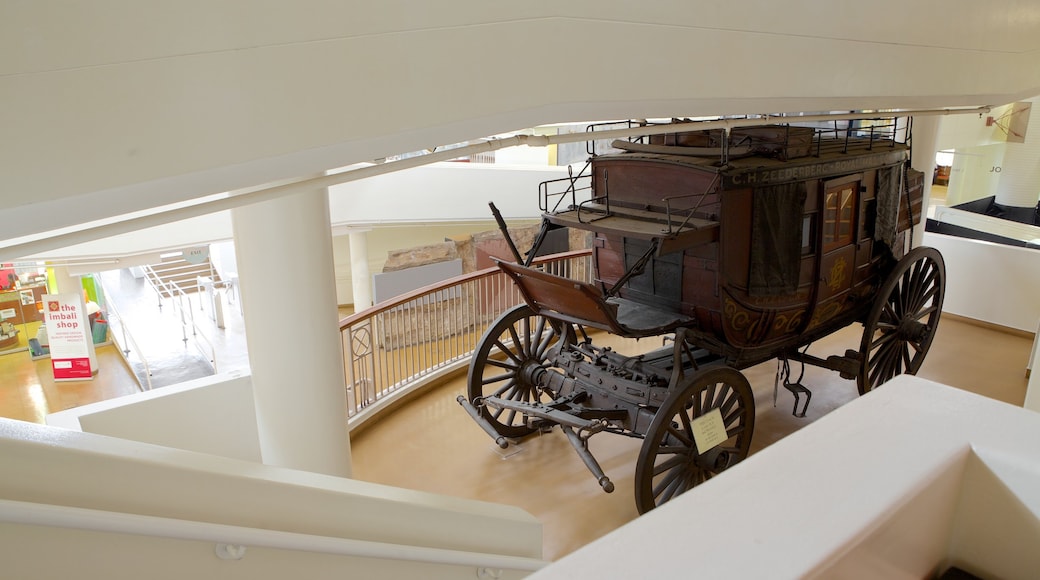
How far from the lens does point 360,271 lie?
13.8 metres

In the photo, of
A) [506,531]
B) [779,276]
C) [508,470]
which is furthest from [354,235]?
[506,531]

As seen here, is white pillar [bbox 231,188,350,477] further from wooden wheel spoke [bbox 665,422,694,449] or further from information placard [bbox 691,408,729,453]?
information placard [bbox 691,408,729,453]

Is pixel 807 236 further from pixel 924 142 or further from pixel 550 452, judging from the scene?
pixel 924 142

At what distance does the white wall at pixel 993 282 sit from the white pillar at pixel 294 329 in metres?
8.01

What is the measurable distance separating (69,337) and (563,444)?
24.6 feet

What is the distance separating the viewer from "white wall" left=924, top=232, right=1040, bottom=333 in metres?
8.22

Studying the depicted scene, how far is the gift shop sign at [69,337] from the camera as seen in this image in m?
8.95

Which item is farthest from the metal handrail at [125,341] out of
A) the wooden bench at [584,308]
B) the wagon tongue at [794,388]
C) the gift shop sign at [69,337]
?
the wagon tongue at [794,388]

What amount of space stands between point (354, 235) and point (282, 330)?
10266 mm

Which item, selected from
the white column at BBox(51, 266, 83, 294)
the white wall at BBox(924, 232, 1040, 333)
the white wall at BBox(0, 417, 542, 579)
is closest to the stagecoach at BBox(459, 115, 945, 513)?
the white wall at BBox(0, 417, 542, 579)

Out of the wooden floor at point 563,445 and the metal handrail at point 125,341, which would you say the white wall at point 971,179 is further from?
the metal handrail at point 125,341

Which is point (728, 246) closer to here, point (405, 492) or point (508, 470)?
point (508, 470)

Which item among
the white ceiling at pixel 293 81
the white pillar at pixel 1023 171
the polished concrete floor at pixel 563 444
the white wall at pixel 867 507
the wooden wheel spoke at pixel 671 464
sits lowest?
the polished concrete floor at pixel 563 444

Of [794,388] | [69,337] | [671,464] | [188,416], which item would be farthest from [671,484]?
[69,337]
